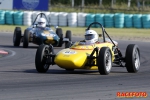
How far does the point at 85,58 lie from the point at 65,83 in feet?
6.18

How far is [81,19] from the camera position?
37.9 meters

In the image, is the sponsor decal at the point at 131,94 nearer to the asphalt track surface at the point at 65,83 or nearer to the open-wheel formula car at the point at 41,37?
the asphalt track surface at the point at 65,83

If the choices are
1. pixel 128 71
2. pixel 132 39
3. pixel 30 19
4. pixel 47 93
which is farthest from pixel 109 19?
pixel 47 93

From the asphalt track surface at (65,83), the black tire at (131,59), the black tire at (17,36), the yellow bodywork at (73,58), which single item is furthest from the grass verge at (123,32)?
the yellow bodywork at (73,58)

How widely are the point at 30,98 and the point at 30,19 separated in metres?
29.1

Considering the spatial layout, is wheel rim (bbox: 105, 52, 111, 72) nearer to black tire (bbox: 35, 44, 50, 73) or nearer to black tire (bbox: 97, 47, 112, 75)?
black tire (bbox: 97, 47, 112, 75)

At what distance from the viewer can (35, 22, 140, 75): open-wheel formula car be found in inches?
523

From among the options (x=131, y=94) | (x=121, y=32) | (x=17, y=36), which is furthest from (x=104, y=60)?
(x=121, y=32)

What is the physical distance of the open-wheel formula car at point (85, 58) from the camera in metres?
13.3

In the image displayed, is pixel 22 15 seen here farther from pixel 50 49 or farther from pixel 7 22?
pixel 50 49

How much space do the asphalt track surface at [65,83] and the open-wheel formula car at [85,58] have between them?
0.70ft

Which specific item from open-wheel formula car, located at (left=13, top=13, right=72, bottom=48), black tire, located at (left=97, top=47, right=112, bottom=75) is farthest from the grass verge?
black tire, located at (left=97, top=47, right=112, bottom=75)

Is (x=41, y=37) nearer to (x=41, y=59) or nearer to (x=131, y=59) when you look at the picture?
(x=41, y=59)

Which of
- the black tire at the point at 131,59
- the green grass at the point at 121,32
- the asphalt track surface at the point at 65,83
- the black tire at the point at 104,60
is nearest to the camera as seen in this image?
the asphalt track surface at the point at 65,83
